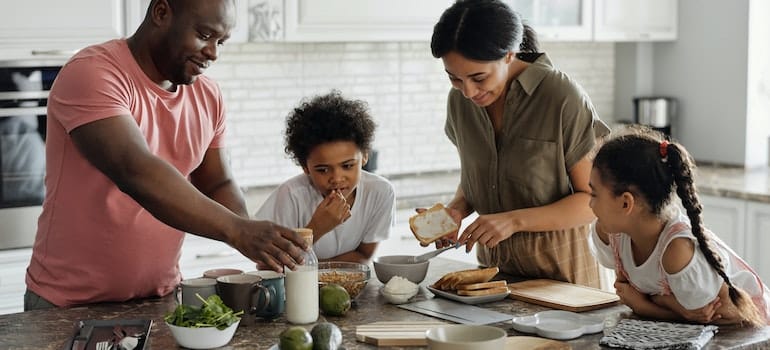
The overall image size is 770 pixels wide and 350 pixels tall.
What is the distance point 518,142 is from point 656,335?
0.89 meters

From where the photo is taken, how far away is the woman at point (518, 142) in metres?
2.76

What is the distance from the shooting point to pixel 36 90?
4004mm

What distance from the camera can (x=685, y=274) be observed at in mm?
2371

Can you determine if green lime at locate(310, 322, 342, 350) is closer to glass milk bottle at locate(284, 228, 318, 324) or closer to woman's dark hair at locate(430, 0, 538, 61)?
glass milk bottle at locate(284, 228, 318, 324)

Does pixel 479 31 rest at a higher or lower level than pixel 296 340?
higher

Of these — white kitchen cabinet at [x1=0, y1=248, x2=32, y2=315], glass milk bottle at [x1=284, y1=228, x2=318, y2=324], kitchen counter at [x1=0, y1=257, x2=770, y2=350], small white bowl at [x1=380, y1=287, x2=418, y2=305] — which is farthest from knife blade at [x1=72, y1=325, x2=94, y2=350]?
white kitchen cabinet at [x1=0, y1=248, x2=32, y2=315]

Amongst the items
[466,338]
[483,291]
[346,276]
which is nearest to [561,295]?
[483,291]

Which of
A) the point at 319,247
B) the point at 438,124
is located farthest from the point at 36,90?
the point at 438,124

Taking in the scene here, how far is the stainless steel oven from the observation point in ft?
13.0

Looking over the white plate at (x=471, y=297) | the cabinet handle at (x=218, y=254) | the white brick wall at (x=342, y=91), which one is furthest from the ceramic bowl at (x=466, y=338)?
the white brick wall at (x=342, y=91)

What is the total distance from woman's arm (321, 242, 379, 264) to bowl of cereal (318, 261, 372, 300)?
1.05ft

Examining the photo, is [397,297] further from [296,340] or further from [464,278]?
[296,340]

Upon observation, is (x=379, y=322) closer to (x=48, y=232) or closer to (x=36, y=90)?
(x=48, y=232)

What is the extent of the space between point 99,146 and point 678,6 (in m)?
4.03
